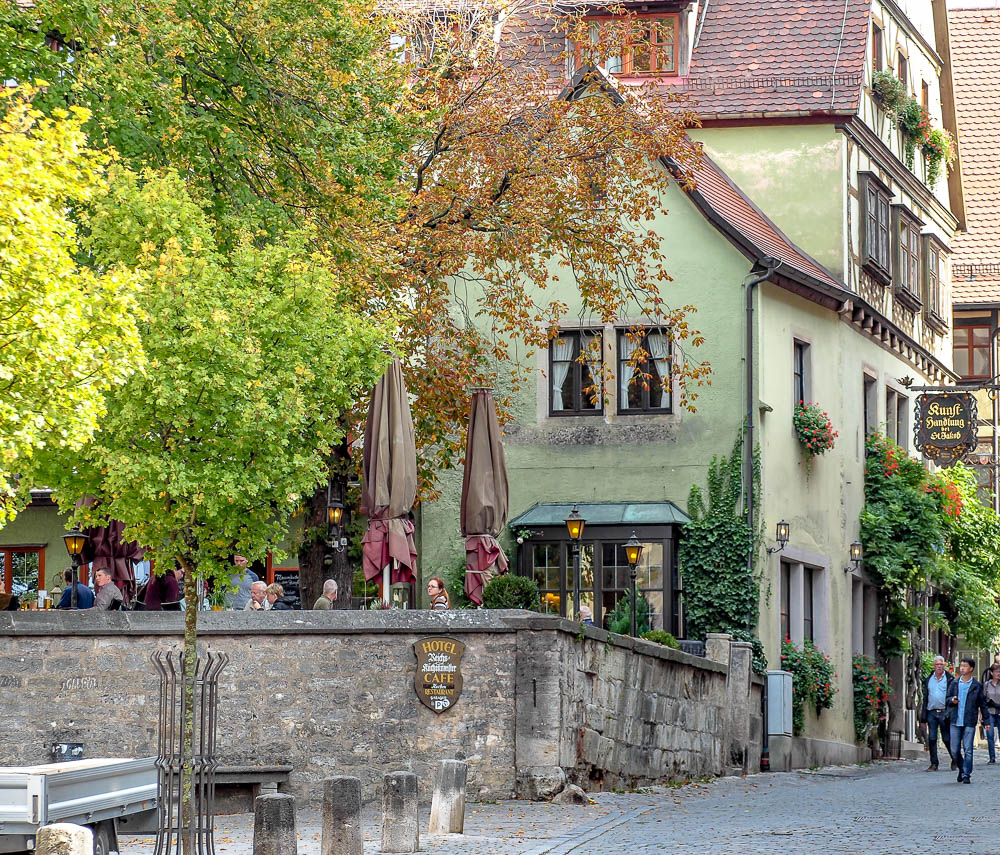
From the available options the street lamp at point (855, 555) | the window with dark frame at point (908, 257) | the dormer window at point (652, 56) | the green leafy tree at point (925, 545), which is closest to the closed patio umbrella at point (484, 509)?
the dormer window at point (652, 56)

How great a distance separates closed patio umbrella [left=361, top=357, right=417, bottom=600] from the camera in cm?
2048

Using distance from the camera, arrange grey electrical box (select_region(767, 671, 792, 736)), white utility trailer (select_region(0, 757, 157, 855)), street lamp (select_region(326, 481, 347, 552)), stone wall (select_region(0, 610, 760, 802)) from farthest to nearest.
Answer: grey electrical box (select_region(767, 671, 792, 736)) < street lamp (select_region(326, 481, 347, 552)) < stone wall (select_region(0, 610, 760, 802)) < white utility trailer (select_region(0, 757, 157, 855))

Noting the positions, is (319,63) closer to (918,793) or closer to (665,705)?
(665,705)

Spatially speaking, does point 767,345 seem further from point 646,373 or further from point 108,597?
point 108,597

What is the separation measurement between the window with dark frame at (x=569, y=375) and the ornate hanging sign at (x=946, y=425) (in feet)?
24.1

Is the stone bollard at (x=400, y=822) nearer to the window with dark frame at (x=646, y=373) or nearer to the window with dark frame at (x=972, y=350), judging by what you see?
the window with dark frame at (x=646, y=373)

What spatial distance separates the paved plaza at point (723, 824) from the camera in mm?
14562

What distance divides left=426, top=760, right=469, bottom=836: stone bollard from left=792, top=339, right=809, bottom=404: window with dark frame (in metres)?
15.6

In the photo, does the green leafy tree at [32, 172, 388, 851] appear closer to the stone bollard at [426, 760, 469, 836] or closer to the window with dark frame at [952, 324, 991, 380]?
the stone bollard at [426, 760, 469, 836]

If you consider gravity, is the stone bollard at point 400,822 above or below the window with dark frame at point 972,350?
below

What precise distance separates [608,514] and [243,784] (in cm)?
1097

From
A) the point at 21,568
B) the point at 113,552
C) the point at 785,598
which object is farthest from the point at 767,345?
A: the point at 21,568

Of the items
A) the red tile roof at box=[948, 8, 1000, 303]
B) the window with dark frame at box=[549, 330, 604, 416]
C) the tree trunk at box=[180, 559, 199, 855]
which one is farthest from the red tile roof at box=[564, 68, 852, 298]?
the red tile roof at box=[948, 8, 1000, 303]

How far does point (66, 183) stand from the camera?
14938mm
